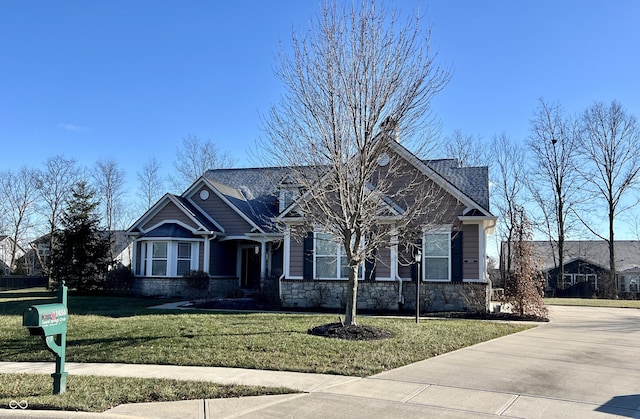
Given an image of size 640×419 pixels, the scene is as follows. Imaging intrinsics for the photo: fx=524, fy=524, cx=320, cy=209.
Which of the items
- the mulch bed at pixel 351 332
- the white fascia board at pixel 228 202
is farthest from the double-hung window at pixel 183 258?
the mulch bed at pixel 351 332

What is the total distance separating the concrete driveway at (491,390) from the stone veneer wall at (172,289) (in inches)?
616

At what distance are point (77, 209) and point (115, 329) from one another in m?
17.4

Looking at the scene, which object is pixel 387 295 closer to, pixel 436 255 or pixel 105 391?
pixel 436 255

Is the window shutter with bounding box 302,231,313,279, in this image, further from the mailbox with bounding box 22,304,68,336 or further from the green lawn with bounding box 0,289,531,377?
the mailbox with bounding box 22,304,68,336

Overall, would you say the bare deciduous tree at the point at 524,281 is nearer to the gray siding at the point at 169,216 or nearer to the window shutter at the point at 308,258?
the window shutter at the point at 308,258

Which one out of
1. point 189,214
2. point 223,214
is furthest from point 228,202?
point 189,214

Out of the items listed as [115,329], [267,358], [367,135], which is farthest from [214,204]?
[267,358]

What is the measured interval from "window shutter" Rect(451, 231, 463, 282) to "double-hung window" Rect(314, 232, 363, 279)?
10.3ft

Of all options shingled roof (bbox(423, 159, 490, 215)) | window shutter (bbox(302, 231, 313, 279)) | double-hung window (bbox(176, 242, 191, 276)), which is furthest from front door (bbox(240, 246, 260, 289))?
shingled roof (bbox(423, 159, 490, 215))

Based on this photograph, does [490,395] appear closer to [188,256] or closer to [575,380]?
[575,380]

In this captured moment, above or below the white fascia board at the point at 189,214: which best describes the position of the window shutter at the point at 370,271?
below

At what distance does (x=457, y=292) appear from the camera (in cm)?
1727

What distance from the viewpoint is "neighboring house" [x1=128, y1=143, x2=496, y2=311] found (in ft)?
56.8

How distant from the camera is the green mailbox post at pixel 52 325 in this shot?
634 centimetres
